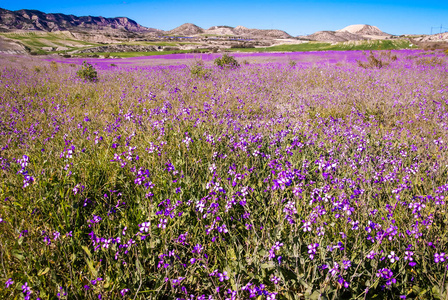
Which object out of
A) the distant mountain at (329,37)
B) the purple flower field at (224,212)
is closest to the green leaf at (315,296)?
the purple flower field at (224,212)

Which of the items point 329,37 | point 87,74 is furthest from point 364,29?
point 87,74

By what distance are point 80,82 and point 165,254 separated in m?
10.5

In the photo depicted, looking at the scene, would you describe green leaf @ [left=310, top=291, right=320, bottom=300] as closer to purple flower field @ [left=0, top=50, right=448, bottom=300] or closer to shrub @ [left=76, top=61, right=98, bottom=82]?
purple flower field @ [left=0, top=50, right=448, bottom=300]

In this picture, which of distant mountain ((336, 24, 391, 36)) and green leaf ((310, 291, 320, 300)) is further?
distant mountain ((336, 24, 391, 36))

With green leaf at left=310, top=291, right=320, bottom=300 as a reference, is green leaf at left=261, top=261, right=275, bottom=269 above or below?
above

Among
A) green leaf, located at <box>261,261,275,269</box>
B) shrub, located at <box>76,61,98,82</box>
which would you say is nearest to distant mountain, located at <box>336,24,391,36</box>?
shrub, located at <box>76,61,98,82</box>

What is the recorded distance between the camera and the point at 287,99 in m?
7.55

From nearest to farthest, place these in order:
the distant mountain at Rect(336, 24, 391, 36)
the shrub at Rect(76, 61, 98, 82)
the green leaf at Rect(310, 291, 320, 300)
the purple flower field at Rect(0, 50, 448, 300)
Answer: the green leaf at Rect(310, 291, 320, 300)
the purple flower field at Rect(0, 50, 448, 300)
the shrub at Rect(76, 61, 98, 82)
the distant mountain at Rect(336, 24, 391, 36)

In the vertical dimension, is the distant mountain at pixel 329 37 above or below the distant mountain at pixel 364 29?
below

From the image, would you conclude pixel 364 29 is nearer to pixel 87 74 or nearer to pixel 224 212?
pixel 87 74

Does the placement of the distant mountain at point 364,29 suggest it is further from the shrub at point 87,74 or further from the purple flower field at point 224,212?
the purple flower field at point 224,212

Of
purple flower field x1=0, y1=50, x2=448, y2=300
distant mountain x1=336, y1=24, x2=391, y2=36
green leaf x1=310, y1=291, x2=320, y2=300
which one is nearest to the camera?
green leaf x1=310, y1=291, x2=320, y2=300

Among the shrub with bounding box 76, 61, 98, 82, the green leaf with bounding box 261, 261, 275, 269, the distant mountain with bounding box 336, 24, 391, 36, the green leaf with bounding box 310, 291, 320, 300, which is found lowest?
the green leaf with bounding box 310, 291, 320, 300

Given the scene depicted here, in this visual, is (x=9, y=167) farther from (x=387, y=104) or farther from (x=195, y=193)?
(x=387, y=104)
